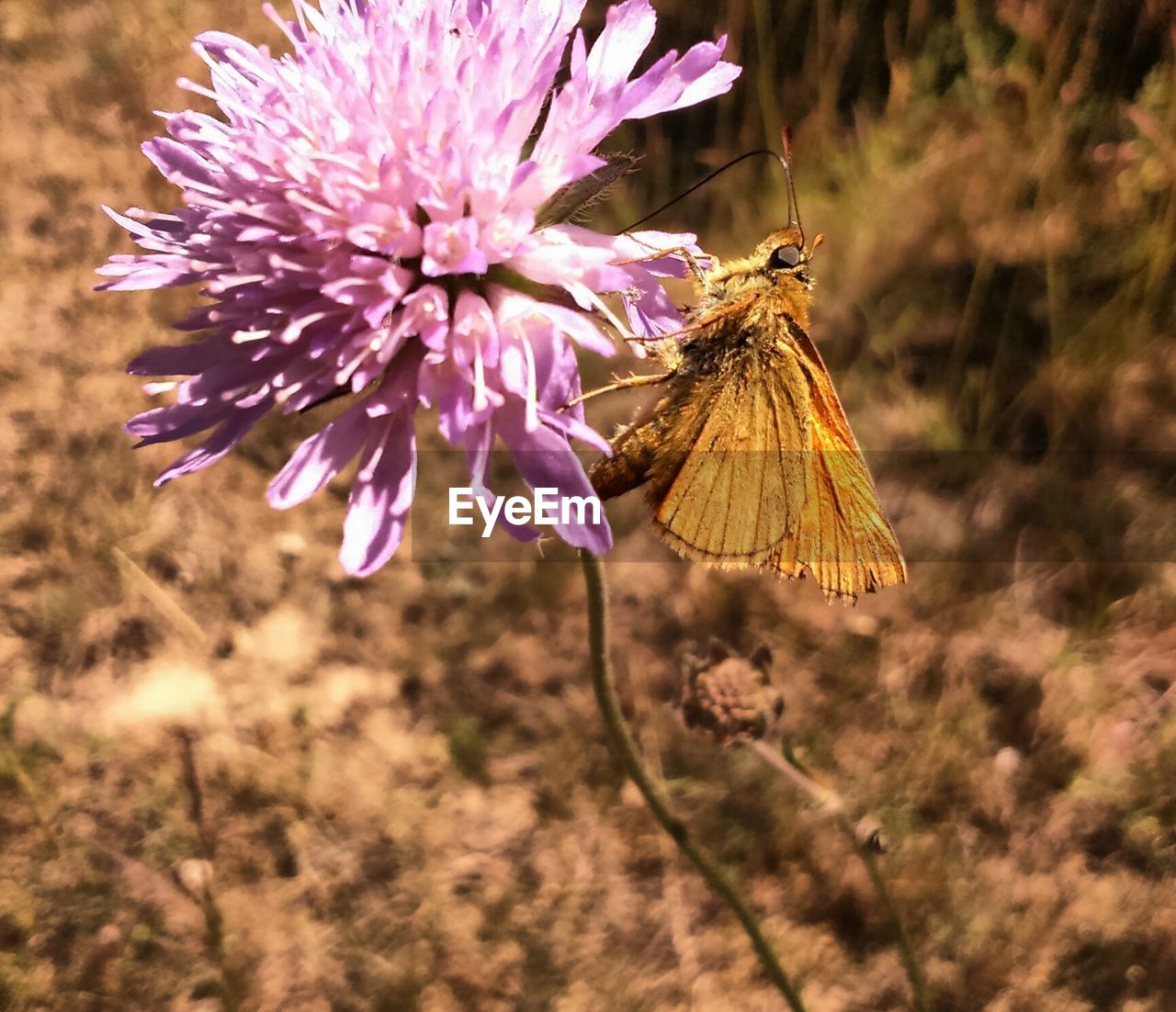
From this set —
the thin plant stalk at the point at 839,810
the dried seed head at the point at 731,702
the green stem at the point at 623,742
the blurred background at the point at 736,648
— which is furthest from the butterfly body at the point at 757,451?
the blurred background at the point at 736,648

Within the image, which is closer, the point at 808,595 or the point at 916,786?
the point at 916,786

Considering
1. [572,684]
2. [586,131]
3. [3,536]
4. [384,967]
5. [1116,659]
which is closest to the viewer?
[586,131]

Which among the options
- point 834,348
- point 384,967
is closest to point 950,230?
point 834,348

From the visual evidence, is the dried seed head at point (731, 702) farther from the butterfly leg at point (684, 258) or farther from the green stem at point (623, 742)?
the butterfly leg at point (684, 258)

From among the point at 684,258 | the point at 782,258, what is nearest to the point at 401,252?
the point at 684,258

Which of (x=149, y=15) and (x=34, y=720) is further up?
Answer: (x=149, y=15)

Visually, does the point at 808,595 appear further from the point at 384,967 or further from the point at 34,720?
the point at 34,720

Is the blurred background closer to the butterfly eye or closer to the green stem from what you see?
the green stem
